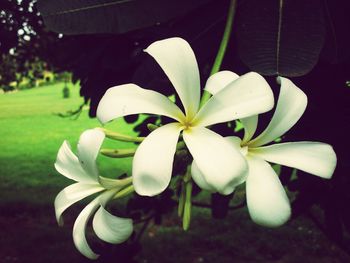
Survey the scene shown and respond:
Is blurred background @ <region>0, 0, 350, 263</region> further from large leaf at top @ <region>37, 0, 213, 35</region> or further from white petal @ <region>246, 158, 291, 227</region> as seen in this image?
white petal @ <region>246, 158, 291, 227</region>

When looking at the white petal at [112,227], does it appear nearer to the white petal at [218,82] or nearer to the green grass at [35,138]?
the white petal at [218,82]

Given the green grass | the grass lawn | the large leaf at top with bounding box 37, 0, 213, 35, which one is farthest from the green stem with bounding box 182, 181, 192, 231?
the green grass

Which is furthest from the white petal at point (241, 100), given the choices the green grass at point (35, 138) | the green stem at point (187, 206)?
the green grass at point (35, 138)

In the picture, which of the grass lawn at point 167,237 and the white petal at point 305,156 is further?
the grass lawn at point 167,237

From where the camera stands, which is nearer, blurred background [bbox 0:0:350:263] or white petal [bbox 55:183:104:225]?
white petal [bbox 55:183:104:225]

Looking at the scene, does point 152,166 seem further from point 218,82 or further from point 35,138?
point 35,138

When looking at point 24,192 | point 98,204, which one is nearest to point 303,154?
point 98,204
